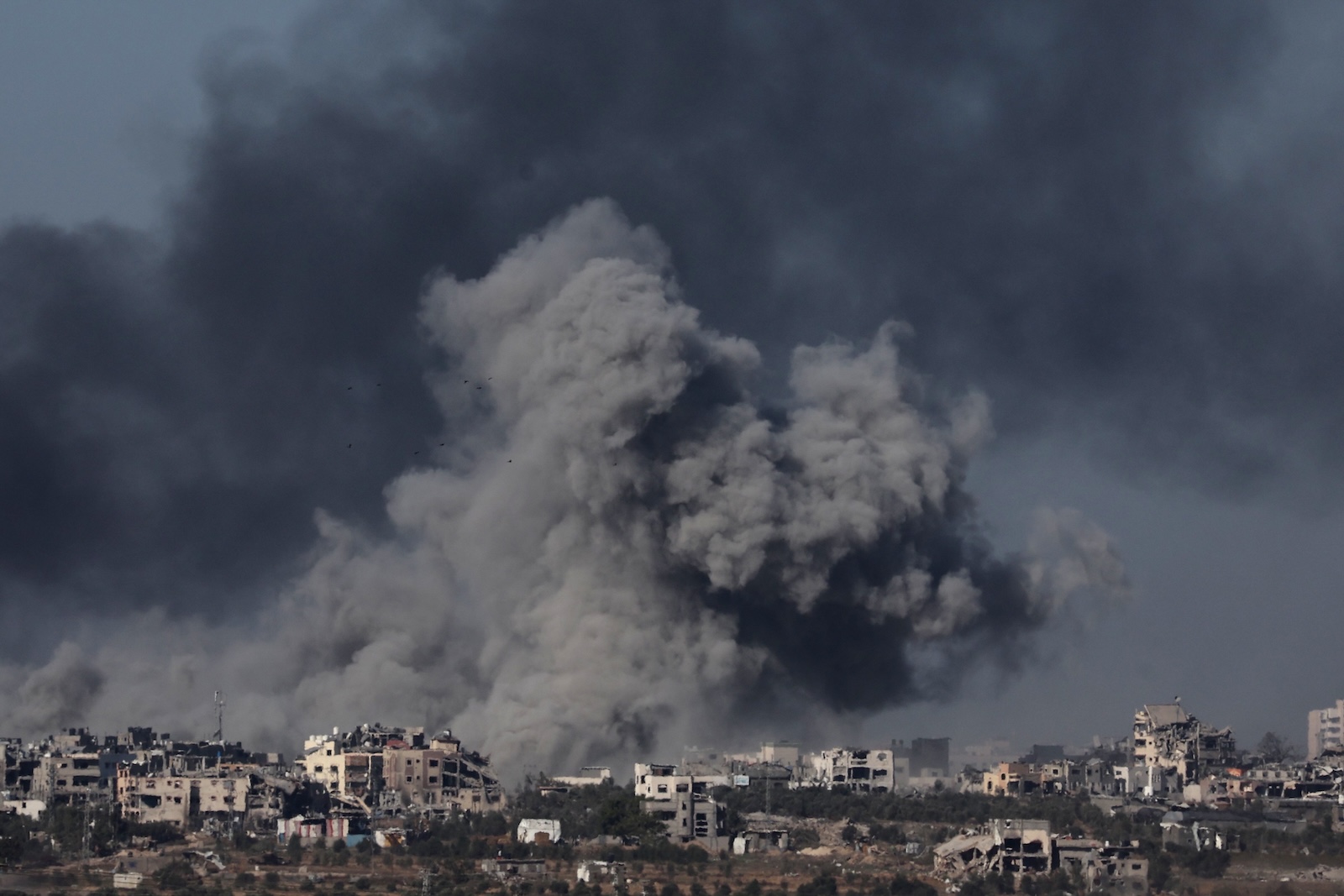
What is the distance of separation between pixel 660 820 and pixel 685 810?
93 cm

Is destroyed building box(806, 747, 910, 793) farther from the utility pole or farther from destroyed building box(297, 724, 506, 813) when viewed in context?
the utility pole

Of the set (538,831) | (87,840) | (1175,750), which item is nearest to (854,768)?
(1175,750)

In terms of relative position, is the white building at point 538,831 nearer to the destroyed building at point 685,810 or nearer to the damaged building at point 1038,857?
the destroyed building at point 685,810

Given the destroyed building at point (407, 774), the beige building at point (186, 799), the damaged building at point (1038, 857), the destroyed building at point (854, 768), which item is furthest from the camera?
the destroyed building at point (854, 768)

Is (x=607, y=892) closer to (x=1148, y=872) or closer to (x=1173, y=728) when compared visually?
(x=1148, y=872)

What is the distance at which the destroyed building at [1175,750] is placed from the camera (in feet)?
262

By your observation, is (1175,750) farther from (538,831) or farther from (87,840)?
(87,840)

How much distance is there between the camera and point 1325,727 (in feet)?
414

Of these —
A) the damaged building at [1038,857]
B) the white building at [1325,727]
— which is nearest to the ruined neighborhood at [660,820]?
the damaged building at [1038,857]

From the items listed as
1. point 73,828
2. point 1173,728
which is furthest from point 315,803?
point 1173,728

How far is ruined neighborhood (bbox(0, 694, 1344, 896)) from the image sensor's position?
176 feet

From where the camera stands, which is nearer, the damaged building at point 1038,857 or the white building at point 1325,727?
the damaged building at point 1038,857

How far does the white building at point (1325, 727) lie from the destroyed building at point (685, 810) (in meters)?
64.7

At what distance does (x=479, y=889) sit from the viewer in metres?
51.1
